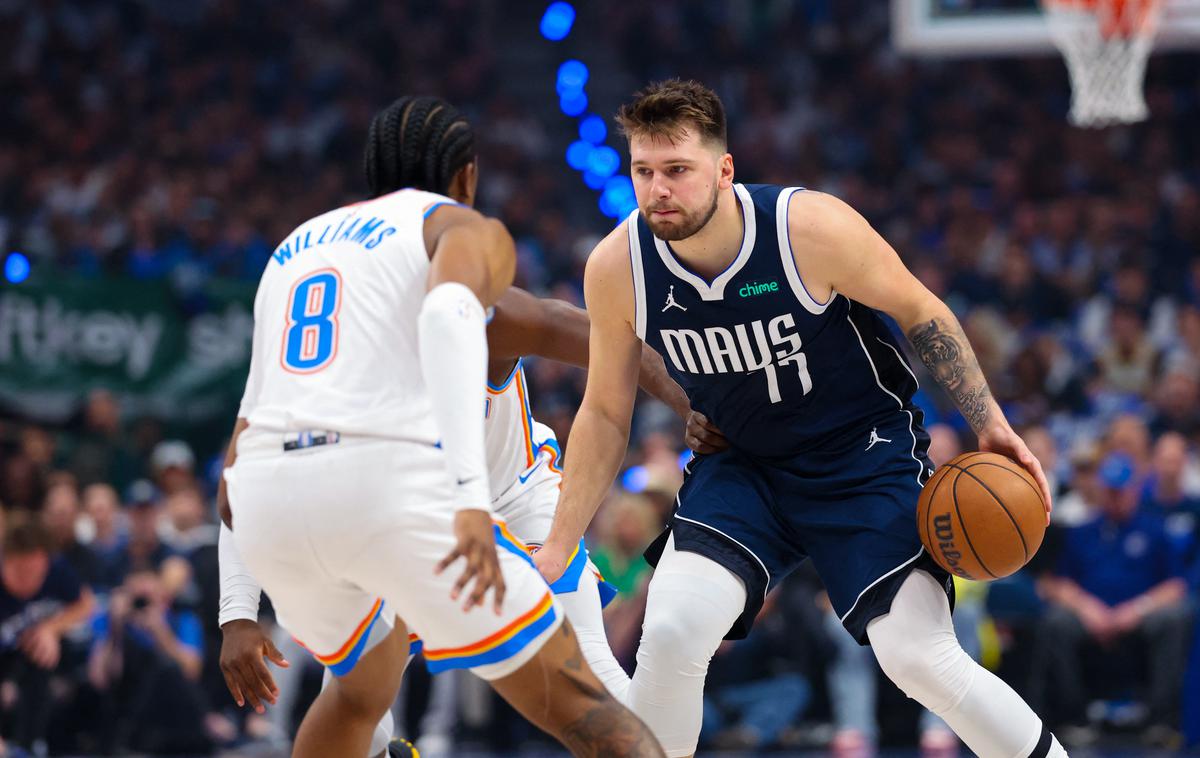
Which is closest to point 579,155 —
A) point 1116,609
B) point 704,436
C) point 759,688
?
point 759,688

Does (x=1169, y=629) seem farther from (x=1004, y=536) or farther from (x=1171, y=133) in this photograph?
(x=1171, y=133)

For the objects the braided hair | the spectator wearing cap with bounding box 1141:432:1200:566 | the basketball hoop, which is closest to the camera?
the braided hair

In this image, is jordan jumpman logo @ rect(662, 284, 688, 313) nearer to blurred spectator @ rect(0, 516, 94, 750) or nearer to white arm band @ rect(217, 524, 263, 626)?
white arm band @ rect(217, 524, 263, 626)

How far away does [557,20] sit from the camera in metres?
18.5

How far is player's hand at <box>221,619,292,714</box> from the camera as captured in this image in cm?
416

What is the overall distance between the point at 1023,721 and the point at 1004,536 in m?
0.53

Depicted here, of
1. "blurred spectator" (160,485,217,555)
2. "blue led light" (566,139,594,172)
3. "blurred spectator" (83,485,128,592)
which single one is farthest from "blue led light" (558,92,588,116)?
"blurred spectator" (83,485,128,592)

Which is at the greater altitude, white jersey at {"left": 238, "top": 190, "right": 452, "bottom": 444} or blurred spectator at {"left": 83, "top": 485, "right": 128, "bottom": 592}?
white jersey at {"left": 238, "top": 190, "right": 452, "bottom": 444}

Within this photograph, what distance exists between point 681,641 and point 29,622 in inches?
196

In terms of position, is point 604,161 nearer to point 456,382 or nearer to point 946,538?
point 946,538

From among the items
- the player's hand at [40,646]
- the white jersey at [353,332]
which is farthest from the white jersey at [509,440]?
the player's hand at [40,646]

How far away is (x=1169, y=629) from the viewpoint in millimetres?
8805

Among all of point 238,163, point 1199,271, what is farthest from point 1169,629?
point 238,163

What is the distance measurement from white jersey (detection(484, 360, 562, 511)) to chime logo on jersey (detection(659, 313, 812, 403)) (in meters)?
0.60
